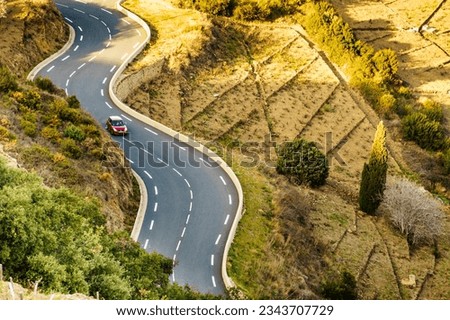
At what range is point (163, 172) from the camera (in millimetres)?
43469

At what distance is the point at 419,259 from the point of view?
42312 millimetres

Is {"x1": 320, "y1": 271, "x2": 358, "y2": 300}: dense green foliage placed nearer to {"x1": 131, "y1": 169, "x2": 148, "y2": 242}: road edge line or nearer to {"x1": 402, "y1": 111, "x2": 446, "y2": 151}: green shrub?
{"x1": 131, "y1": 169, "x2": 148, "y2": 242}: road edge line

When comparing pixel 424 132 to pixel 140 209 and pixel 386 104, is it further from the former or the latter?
pixel 140 209

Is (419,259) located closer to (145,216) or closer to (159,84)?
(145,216)

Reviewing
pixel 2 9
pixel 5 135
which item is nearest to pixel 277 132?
pixel 2 9

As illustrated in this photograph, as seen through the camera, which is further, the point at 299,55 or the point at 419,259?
the point at 299,55

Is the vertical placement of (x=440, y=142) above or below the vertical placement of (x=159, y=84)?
below

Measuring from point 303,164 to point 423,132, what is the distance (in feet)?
66.4

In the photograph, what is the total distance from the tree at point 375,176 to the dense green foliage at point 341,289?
40.4 feet

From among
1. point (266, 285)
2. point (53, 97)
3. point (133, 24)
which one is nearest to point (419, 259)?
point (266, 285)

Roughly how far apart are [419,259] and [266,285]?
625 inches

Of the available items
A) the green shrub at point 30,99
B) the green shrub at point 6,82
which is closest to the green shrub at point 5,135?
the green shrub at point 30,99
